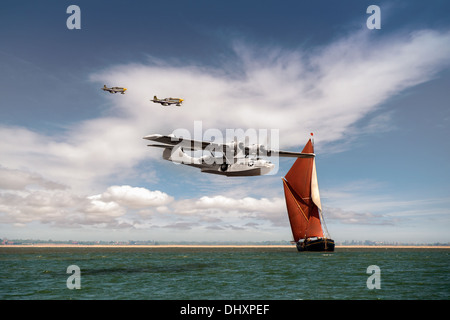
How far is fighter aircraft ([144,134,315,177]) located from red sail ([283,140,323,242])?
51093 mm

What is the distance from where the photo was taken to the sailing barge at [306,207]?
81438mm

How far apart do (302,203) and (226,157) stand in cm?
5660

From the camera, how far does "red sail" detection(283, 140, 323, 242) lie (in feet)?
267

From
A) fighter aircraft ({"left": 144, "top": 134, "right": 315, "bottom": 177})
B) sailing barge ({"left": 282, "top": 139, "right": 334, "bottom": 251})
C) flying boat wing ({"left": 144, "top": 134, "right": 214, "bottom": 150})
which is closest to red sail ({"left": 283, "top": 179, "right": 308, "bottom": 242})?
sailing barge ({"left": 282, "top": 139, "right": 334, "bottom": 251})

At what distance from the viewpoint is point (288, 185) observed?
8444 centimetres

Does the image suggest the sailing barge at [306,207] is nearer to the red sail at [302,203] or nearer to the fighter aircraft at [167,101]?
the red sail at [302,203]

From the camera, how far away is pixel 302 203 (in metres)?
82.1

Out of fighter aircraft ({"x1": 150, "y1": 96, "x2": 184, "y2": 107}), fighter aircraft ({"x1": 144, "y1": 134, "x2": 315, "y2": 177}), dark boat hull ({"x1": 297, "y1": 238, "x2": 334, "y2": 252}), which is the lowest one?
dark boat hull ({"x1": 297, "y1": 238, "x2": 334, "y2": 252})

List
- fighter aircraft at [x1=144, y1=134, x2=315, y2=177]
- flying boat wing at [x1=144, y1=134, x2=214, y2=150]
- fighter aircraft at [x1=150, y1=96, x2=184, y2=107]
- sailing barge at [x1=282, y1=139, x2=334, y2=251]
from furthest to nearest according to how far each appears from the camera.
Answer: sailing barge at [x1=282, y1=139, x2=334, y2=251] → fighter aircraft at [x1=150, y1=96, x2=184, y2=107] → fighter aircraft at [x1=144, y1=134, x2=315, y2=177] → flying boat wing at [x1=144, y1=134, x2=214, y2=150]

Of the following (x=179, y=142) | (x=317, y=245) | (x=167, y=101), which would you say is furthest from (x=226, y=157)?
(x=317, y=245)

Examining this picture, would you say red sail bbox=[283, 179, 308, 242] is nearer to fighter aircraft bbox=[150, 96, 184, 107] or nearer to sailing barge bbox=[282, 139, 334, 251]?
sailing barge bbox=[282, 139, 334, 251]

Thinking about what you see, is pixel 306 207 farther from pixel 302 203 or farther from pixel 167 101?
pixel 167 101
